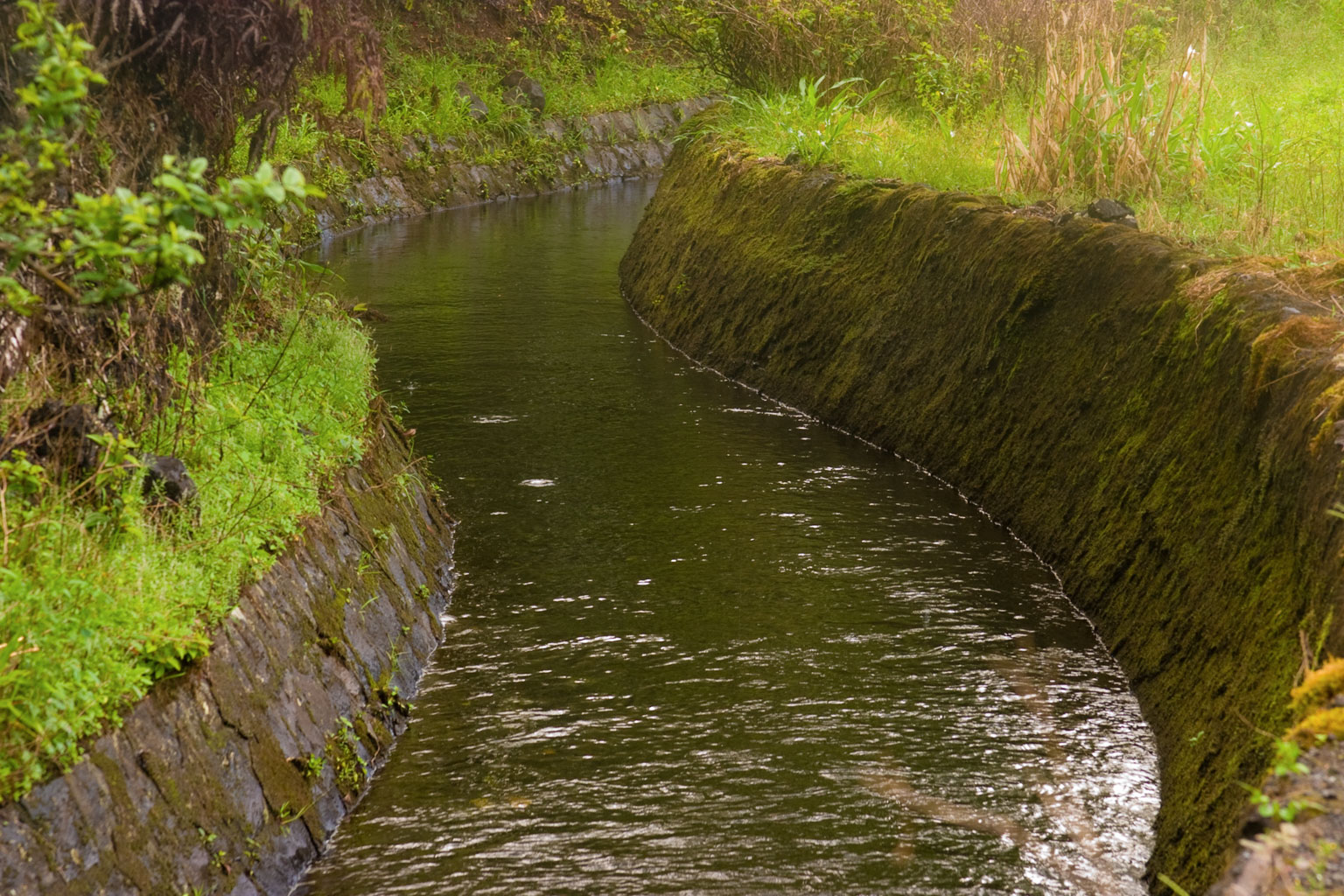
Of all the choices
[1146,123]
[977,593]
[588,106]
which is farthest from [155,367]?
[588,106]

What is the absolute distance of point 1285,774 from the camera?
3.56 m

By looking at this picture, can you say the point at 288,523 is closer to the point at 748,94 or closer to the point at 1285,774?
the point at 1285,774

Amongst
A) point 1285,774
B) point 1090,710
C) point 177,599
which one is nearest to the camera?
point 1285,774

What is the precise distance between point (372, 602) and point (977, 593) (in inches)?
133

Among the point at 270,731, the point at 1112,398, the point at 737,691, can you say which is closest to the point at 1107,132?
the point at 1112,398

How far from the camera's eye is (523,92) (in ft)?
96.4

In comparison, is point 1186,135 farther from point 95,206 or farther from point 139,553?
point 95,206

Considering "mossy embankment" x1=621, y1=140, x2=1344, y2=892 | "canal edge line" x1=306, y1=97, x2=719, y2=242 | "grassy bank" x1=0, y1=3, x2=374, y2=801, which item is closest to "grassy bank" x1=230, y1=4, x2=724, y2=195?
"canal edge line" x1=306, y1=97, x2=719, y2=242

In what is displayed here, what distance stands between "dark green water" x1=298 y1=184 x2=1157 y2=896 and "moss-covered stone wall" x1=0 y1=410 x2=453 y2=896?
20cm

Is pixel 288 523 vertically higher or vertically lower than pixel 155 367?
lower

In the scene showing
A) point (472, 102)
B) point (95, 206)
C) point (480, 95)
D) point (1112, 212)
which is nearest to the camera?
point (95, 206)

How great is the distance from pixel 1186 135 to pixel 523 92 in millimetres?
20627

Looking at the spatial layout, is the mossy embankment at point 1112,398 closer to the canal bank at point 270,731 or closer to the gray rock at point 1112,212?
the gray rock at point 1112,212

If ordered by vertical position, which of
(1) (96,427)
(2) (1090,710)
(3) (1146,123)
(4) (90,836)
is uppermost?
(3) (1146,123)
